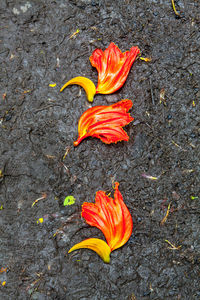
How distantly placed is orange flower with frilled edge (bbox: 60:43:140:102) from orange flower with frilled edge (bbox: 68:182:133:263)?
56 centimetres

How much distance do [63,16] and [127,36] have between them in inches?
14.7

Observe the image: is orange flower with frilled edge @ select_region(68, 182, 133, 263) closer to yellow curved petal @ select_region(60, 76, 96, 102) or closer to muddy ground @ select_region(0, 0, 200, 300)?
muddy ground @ select_region(0, 0, 200, 300)

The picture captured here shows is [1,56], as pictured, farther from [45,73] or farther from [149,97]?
[149,97]

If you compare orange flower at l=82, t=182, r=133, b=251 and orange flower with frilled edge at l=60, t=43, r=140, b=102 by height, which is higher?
orange flower with frilled edge at l=60, t=43, r=140, b=102

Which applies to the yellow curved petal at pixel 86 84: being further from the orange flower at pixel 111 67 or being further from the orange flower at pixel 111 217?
the orange flower at pixel 111 217

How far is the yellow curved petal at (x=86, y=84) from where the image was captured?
169cm

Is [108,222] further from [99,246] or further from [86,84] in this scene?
[86,84]

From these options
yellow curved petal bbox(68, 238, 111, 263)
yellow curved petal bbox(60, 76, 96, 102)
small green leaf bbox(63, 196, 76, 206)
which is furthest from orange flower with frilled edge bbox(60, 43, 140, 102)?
yellow curved petal bbox(68, 238, 111, 263)

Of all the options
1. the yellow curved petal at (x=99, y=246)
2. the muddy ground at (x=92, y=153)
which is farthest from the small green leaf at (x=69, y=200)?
the yellow curved petal at (x=99, y=246)

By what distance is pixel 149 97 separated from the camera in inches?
67.5

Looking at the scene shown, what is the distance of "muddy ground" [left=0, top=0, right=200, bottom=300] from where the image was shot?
164 centimetres

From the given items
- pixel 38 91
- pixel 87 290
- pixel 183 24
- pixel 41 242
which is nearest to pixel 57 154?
pixel 38 91

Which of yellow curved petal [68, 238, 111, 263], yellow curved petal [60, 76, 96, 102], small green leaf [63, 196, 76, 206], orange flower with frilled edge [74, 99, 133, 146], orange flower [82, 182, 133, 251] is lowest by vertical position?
yellow curved petal [68, 238, 111, 263]

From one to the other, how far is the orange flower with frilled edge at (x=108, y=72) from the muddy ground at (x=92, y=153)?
0.04 meters
